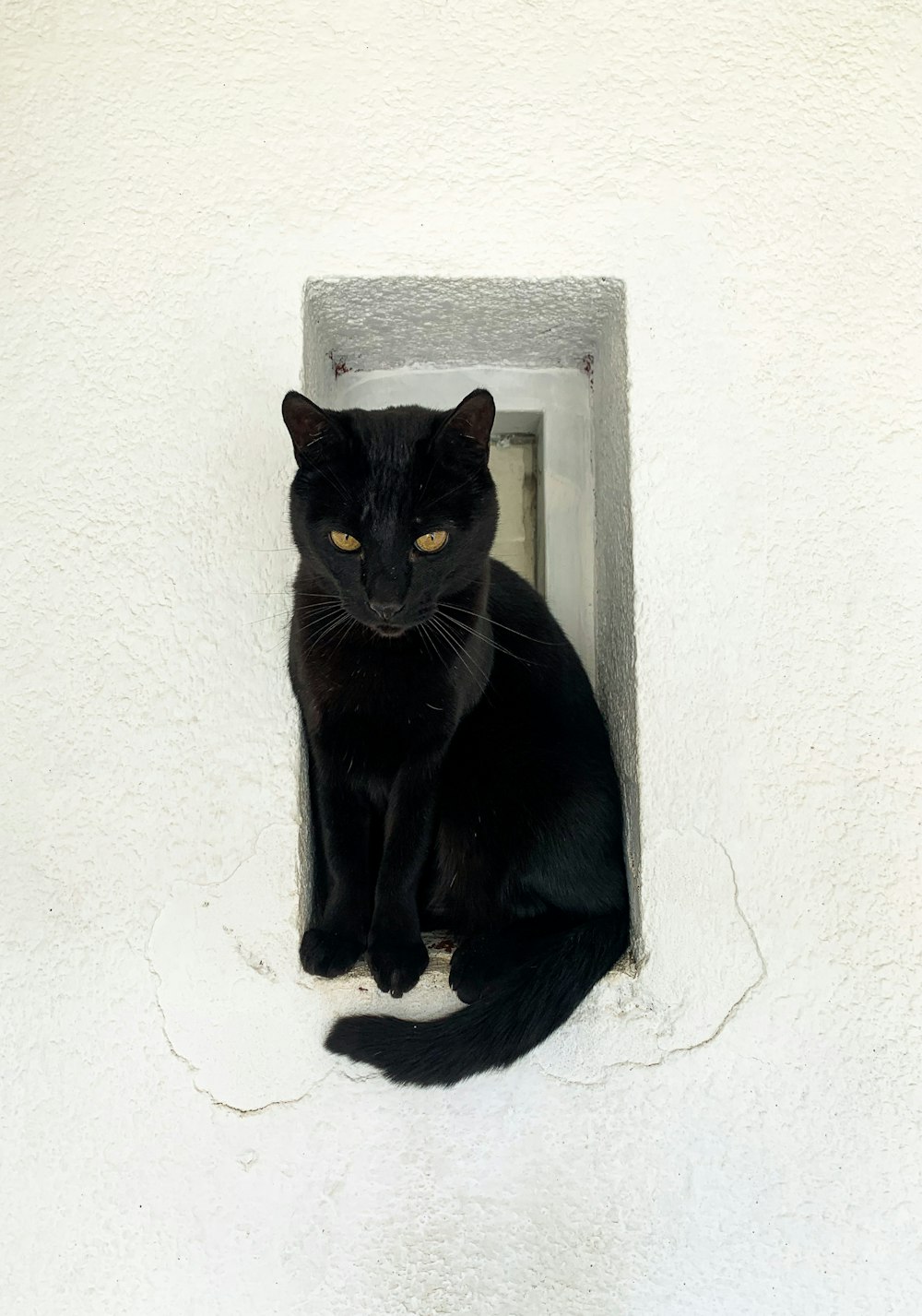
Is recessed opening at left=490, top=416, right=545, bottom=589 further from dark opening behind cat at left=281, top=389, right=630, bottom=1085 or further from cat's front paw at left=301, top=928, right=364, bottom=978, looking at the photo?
cat's front paw at left=301, top=928, right=364, bottom=978

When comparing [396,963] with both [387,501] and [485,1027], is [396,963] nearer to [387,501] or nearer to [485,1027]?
[485,1027]

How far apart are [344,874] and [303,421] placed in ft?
1.99

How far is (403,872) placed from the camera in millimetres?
1319

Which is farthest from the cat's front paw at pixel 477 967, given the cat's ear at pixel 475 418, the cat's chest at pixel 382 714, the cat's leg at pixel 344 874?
the cat's ear at pixel 475 418

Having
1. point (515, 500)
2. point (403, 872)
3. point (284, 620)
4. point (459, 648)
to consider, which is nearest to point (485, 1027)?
point (403, 872)

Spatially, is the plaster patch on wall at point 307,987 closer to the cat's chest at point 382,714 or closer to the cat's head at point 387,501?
the cat's chest at point 382,714

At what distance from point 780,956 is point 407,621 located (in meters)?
0.71

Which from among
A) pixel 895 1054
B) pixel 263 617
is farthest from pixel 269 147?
pixel 895 1054

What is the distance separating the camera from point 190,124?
1.41m

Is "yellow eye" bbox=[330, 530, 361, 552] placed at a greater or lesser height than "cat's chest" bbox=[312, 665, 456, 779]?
greater

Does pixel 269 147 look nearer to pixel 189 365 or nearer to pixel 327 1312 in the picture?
pixel 189 365

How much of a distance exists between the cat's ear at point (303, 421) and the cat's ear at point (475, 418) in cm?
15

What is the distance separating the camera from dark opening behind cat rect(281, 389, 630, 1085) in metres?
1.24

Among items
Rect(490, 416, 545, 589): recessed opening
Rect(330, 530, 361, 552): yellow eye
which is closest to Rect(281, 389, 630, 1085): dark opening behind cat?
Rect(330, 530, 361, 552): yellow eye
